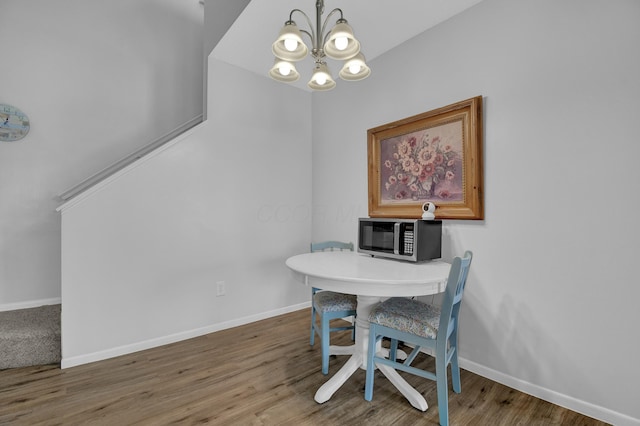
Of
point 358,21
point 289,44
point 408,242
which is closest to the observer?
point 289,44

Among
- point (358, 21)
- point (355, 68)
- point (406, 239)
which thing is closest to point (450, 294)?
point (406, 239)

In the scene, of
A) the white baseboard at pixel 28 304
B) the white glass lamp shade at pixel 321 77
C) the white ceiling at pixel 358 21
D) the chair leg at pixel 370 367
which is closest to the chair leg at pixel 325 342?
the chair leg at pixel 370 367

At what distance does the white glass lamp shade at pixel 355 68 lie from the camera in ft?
5.16

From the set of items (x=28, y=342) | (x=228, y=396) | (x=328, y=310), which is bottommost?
(x=228, y=396)

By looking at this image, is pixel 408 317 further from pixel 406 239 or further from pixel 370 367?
pixel 406 239

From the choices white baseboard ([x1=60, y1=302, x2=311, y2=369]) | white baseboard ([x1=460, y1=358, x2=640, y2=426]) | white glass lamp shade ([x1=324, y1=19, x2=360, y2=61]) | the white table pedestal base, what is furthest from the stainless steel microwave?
white baseboard ([x1=60, y1=302, x2=311, y2=369])

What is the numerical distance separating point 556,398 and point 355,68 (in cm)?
214

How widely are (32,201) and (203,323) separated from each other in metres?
1.80

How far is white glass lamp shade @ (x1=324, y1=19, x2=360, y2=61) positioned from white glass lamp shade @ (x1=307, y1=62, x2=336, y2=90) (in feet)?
0.44

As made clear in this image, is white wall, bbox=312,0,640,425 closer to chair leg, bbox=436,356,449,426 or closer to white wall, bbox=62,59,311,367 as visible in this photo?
chair leg, bbox=436,356,449,426

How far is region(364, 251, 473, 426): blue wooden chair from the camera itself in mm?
1359

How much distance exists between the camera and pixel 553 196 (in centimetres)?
155

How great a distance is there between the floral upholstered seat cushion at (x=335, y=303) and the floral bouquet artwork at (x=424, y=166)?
0.92 meters

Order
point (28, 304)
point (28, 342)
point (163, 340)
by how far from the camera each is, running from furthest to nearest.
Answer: point (28, 304), point (163, 340), point (28, 342)
